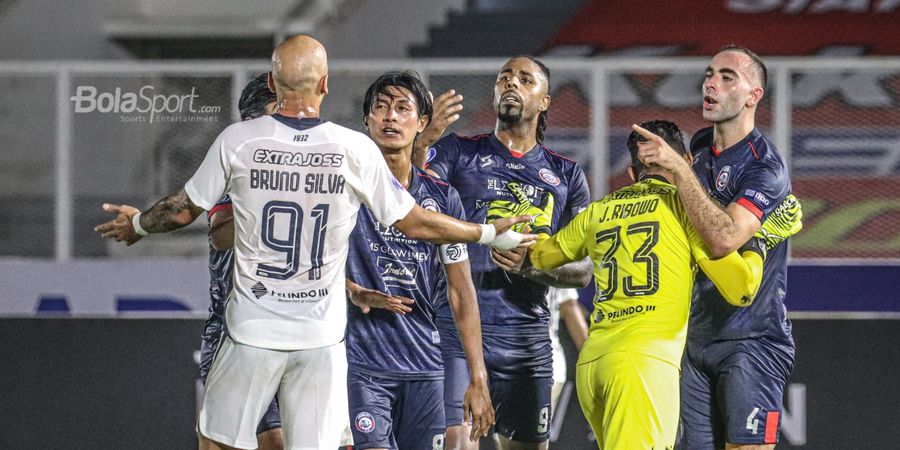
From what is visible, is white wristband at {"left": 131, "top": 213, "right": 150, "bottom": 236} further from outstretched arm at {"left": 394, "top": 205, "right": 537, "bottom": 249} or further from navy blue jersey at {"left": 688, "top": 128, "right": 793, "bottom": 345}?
navy blue jersey at {"left": 688, "top": 128, "right": 793, "bottom": 345}

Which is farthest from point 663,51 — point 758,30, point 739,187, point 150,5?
point 739,187

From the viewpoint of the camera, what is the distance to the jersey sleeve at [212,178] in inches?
160

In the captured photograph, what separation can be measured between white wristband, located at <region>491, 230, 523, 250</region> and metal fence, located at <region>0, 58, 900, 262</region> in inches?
142

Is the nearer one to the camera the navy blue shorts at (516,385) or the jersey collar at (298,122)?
the jersey collar at (298,122)

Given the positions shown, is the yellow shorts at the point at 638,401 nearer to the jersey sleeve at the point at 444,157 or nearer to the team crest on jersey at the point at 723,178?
the team crest on jersey at the point at 723,178

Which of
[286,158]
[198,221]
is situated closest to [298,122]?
[286,158]

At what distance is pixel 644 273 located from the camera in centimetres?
447

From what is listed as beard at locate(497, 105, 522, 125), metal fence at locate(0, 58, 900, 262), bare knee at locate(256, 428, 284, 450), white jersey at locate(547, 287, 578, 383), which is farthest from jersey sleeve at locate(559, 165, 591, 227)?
Result: metal fence at locate(0, 58, 900, 262)

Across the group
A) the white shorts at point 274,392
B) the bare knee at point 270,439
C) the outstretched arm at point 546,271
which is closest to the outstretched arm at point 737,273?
the outstretched arm at point 546,271

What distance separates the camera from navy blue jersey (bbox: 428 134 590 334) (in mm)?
5453

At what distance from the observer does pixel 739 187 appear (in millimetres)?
4945

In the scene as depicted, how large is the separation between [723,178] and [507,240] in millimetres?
1191

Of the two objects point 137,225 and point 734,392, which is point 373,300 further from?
point 734,392

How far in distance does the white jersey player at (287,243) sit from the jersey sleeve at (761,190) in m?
1.57
